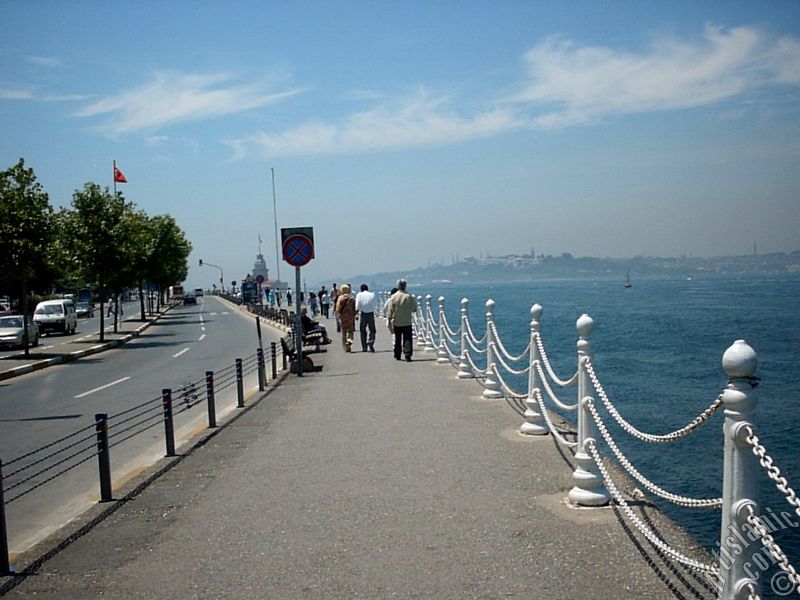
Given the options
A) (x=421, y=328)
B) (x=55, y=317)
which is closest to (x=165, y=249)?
(x=55, y=317)

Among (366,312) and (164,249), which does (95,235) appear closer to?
(366,312)

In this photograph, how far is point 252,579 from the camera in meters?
5.08

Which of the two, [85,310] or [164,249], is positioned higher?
[164,249]

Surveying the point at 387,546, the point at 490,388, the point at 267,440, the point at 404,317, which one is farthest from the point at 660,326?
the point at 387,546

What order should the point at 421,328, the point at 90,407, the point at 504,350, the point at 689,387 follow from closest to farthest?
1. the point at 504,350
2. the point at 90,407
3. the point at 421,328
4. the point at 689,387

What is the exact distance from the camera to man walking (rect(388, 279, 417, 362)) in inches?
728

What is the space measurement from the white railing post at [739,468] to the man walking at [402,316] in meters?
14.7

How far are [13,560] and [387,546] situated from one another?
293cm

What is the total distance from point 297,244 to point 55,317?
32.4 m

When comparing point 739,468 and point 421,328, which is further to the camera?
point 421,328

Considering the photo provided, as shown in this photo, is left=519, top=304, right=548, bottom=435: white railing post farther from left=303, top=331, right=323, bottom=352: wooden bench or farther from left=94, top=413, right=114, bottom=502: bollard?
left=303, top=331, right=323, bottom=352: wooden bench

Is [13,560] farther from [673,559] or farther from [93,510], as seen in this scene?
[673,559]

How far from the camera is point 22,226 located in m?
26.5

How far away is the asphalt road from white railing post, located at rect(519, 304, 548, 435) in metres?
4.31
